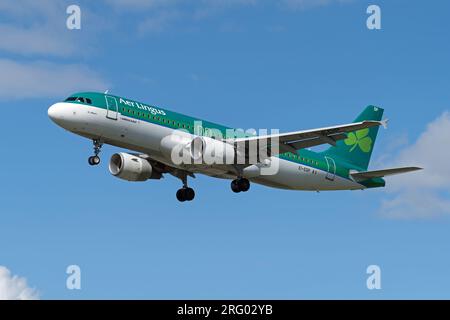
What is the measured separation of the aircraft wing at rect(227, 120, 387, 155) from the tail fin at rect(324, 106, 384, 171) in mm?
8705

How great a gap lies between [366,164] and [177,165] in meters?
16.4

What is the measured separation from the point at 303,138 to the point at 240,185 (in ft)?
15.7

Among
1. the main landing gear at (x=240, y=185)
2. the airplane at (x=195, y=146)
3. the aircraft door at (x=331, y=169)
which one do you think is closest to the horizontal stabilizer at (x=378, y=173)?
the airplane at (x=195, y=146)

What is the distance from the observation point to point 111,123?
138ft

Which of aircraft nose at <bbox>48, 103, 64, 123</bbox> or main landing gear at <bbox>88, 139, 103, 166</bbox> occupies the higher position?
aircraft nose at <bbox>48, 103, 64, 123</bbox>

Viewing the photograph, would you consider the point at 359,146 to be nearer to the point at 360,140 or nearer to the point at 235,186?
the point at 360,140

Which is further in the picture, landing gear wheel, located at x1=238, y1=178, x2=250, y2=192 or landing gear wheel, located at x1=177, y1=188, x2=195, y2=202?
landing gear wheel, located at x1=177, y1=188, x2=195, y2=202

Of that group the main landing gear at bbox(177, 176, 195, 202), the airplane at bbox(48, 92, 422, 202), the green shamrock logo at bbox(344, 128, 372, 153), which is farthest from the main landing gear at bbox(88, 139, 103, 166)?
the green shamrock logo at bbox(344, 128, 372, 153)

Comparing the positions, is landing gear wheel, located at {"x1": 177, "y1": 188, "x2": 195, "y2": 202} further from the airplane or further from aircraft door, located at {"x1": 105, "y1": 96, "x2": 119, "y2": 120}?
aircraft door, located at {"x1": 105, "y1": 96, "x2": 119, "y2": 120}

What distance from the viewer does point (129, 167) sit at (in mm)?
46656

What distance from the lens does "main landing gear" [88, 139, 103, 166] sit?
140 feet

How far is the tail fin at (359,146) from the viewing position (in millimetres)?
54438

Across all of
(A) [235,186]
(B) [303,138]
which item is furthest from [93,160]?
(B) [303,138]

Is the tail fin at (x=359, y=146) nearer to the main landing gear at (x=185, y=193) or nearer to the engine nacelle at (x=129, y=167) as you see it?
the main landing gear at (x=185, y=193)
